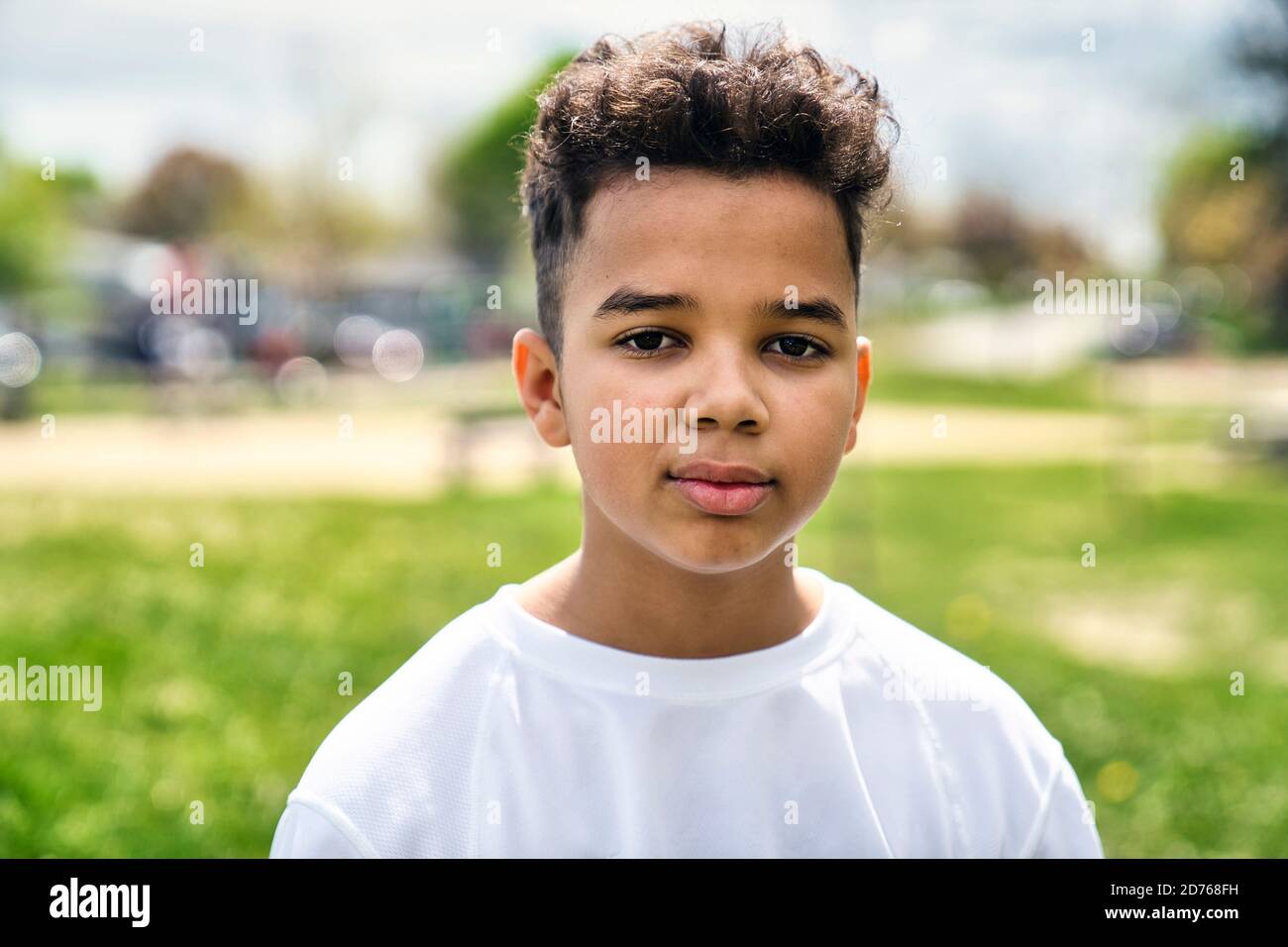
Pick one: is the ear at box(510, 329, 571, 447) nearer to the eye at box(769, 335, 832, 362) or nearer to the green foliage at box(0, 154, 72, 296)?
the eye at box(769, 335, 832, 362)

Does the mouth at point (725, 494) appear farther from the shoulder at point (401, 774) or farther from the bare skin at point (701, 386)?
the shoulder at point (401, 774)

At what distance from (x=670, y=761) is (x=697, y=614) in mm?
233

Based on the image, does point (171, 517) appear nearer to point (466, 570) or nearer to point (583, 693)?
point (466, 570)

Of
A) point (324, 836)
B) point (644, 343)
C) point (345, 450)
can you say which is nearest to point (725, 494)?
point (644, 343)

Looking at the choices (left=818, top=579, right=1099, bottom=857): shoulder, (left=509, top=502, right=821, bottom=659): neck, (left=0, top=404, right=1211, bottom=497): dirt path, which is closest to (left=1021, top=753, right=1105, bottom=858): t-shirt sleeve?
(left=818, top=579, right=1099, bottom=857): shoulder

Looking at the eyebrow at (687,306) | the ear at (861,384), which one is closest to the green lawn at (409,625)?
the ear at (861,384)

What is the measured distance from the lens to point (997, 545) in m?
9.77

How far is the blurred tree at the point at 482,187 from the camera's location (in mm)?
38188

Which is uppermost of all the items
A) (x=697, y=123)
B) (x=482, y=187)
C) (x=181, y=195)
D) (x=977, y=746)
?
(x=181, y=195)

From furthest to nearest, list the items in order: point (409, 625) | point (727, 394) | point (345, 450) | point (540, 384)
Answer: point (345, 450)
point (409, 625)
point (540, 384)
point (727, 394)

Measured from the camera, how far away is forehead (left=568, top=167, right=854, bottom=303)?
1868 millimetres

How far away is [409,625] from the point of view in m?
6.42

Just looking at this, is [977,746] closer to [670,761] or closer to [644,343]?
[670,761]
